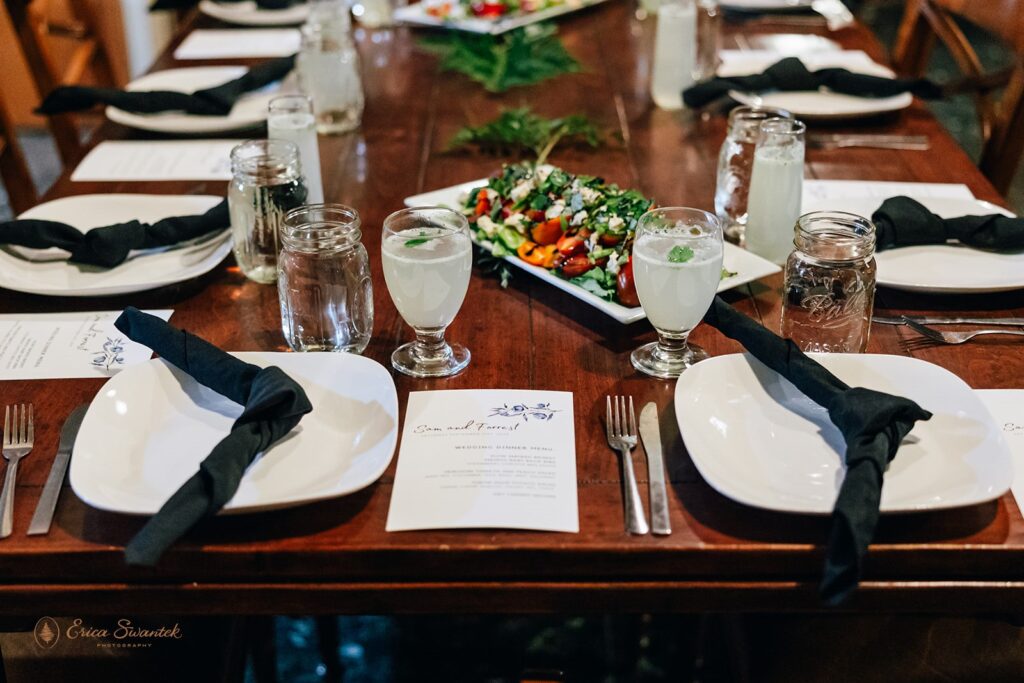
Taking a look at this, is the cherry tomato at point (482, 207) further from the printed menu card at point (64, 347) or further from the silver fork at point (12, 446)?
the silver fork at point (12, 446)

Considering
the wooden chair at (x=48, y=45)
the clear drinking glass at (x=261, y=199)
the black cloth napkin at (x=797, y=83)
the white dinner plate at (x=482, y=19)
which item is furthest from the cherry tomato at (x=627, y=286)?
the wooden chair at (x=48, y=45)

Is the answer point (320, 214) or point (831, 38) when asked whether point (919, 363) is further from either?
point (831, 38)

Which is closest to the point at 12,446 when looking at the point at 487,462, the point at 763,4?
the point at 487,462

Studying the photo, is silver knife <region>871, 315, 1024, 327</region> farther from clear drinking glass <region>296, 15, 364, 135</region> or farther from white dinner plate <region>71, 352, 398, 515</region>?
clear drinking glass <region>296, 15, 364, 135</region>

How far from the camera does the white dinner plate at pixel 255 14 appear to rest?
99.0 inches

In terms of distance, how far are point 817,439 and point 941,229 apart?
0.52 meters

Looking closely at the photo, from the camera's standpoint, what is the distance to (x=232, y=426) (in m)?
0.96

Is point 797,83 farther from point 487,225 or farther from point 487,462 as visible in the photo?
point 487,462

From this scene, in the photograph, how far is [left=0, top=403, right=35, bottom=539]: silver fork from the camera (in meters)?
0.89

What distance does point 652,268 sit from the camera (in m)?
1.05

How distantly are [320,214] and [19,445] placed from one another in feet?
1.31

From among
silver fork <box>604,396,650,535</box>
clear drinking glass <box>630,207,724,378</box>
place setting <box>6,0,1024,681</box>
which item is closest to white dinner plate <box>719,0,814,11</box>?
place setting <box>6,0,1024,681</box>

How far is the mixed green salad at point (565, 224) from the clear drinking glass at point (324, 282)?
0.24 metres

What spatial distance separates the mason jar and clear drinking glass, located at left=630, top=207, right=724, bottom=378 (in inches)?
4.5
